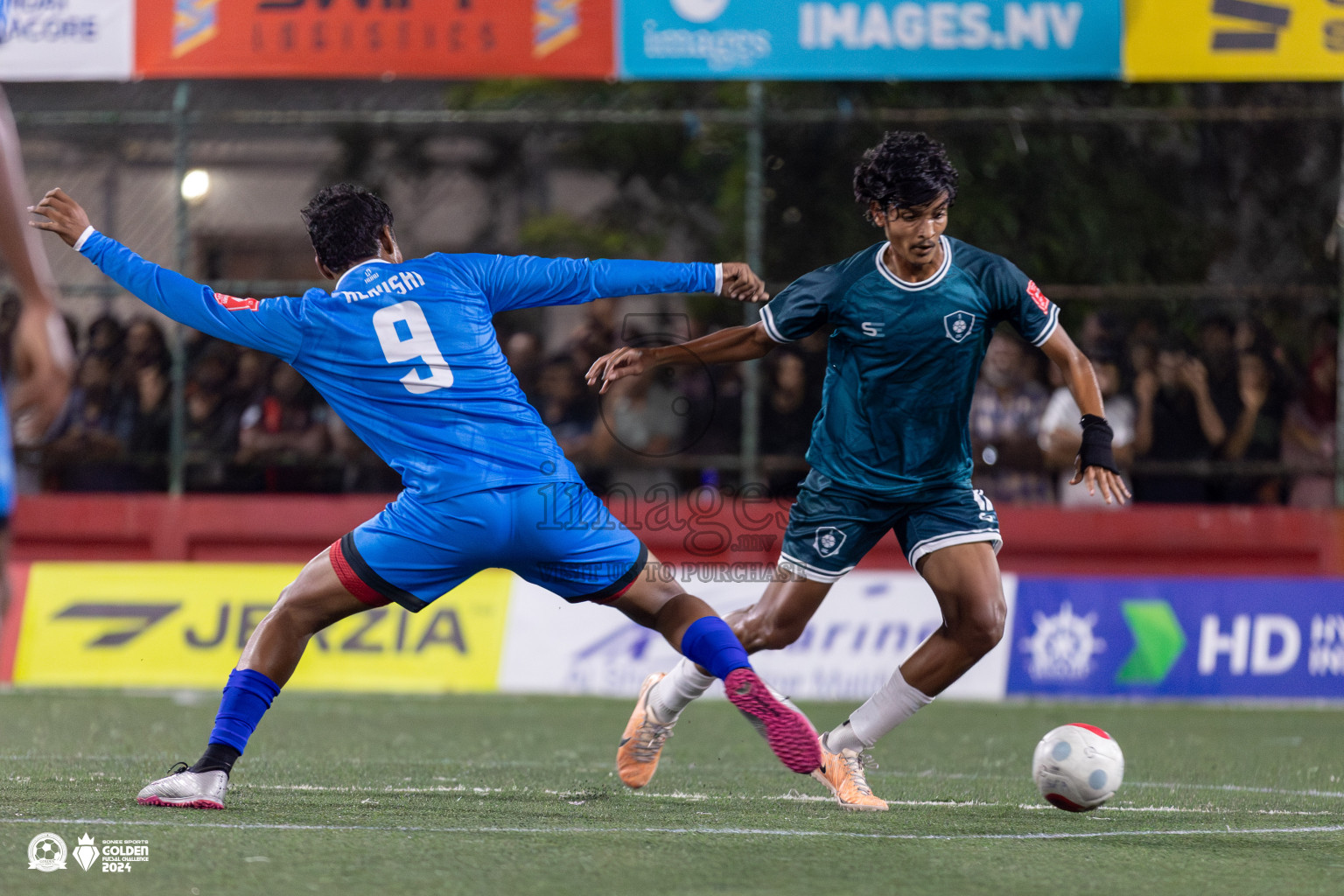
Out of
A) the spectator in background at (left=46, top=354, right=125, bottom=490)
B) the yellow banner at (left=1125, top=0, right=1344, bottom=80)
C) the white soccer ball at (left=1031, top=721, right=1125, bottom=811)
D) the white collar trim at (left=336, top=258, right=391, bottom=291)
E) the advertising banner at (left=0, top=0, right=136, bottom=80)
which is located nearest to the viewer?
the white collar trim at (left=336, top=258, right=391, bottom=291)

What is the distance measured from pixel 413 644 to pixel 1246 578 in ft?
18.9

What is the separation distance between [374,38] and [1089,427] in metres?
A: 7.92

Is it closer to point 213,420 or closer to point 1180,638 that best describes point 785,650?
point 1180,638

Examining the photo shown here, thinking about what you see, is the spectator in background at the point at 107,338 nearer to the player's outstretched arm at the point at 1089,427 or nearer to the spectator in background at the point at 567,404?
the spectator in background at the point at 567,404

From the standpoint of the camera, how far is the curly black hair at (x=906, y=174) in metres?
5.86

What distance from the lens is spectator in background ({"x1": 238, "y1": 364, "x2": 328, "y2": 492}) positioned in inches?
512

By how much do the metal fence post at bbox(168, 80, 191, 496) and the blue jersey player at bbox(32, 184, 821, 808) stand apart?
7.86 m

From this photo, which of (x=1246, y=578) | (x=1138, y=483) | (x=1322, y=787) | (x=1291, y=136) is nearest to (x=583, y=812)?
(x=1322, y=787)

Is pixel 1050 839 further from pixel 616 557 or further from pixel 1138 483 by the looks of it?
pixel 1138 483

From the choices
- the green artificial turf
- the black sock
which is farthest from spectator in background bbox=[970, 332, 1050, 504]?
the black sock

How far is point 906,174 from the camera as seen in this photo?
5.84m

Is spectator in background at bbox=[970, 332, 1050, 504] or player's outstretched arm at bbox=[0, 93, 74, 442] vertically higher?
player's outstretched arm at bbox=[0, 93, 74, 442]

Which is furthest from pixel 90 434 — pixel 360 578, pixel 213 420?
pixel 360 578

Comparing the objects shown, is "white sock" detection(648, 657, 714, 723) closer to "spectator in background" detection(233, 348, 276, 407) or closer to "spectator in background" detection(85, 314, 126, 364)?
"spectator in background" detection(233, 348, 276, 407)
